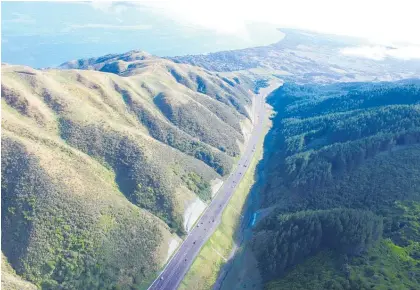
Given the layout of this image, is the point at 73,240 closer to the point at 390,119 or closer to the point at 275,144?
the point at 275,144

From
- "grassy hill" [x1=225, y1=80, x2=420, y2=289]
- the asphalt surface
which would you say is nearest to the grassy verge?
the asphalt surface

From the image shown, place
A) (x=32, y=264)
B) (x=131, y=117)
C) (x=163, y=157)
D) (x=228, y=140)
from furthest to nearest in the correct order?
1. (x=228, y=140)
2. (x=131, y=117)
3. (x=163, y=157)
4. (x=32, y=264)

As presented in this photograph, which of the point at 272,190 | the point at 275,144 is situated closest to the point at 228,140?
the point at 275,144

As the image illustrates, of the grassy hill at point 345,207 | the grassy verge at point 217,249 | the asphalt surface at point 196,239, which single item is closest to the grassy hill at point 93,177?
the asphalt surface at point 196,239

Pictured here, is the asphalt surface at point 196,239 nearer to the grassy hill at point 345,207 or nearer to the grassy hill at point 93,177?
the grassy hill at point 93,177

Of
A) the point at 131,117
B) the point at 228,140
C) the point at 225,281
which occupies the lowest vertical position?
the point at 225,281

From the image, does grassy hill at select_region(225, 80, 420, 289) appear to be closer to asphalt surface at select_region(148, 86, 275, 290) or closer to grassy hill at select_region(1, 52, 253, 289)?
asphalt surface at select_region(148, 86, 275, 290)
